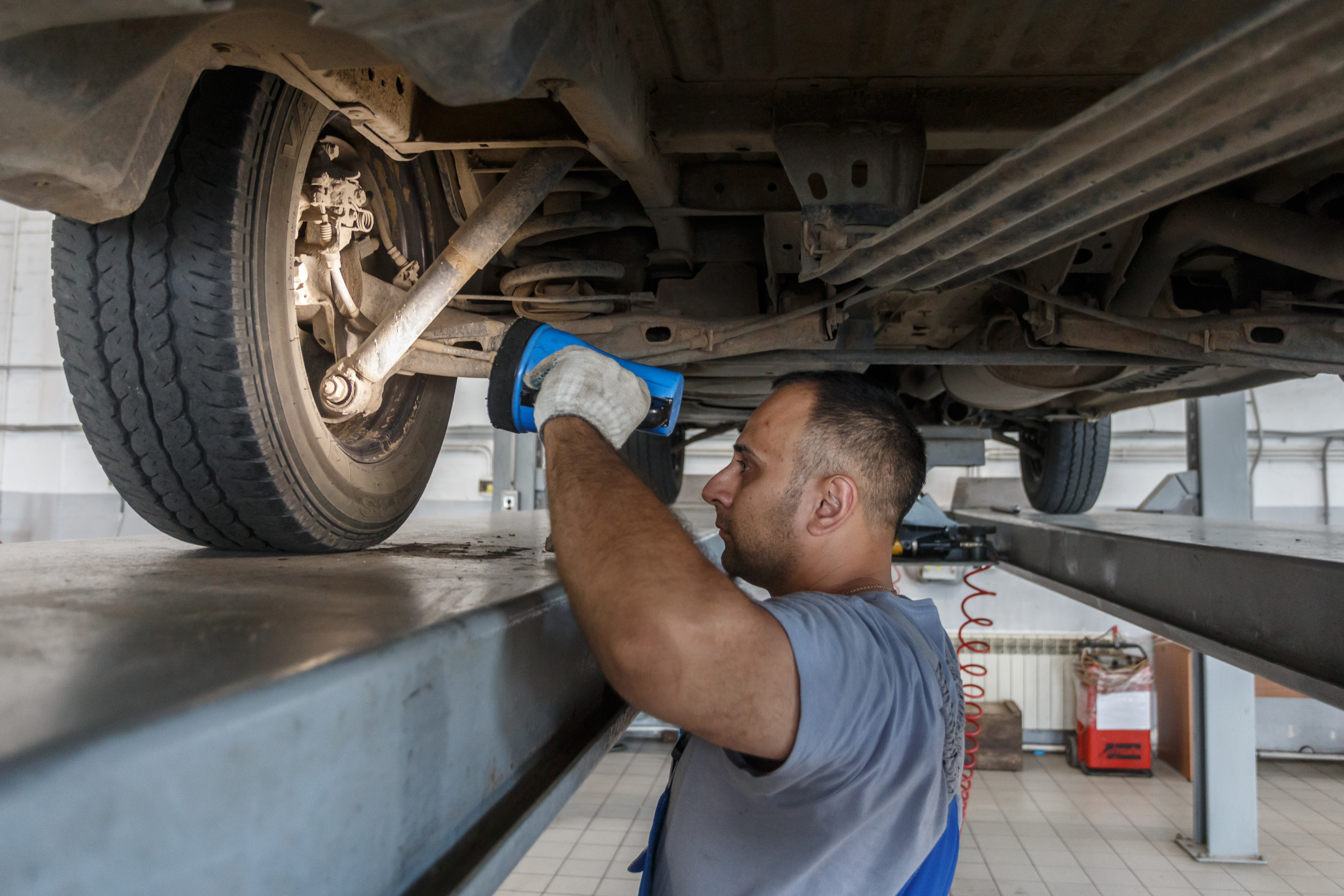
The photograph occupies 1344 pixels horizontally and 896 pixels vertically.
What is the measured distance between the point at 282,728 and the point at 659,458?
145 inches

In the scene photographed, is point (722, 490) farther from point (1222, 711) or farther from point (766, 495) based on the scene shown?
point (1222, 711)

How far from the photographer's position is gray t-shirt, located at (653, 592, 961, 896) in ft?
2.70

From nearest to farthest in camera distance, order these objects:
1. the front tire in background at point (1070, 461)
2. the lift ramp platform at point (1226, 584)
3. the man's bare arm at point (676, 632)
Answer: the man's bare arm at point (676, 632) → the lift ramp platform at point (1226, 584) → the front tire in background at point (1070, 461)

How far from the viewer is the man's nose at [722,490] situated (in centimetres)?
121

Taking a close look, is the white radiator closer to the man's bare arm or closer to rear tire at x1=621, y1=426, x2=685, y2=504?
rear tire at x1=621, y1=426, x2=685, y2=504

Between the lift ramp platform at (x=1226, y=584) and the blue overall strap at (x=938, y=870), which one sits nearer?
the blue overall strap at (x=938, y=870)

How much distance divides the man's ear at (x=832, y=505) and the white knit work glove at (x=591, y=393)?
0.27 metres

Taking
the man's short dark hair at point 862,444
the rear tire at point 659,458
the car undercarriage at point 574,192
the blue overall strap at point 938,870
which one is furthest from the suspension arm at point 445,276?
the rear tire at point 659,458

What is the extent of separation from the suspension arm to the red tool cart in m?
8.47

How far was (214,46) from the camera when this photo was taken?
0.98 metres

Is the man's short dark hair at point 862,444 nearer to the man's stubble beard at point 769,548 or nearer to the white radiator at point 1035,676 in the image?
the man's stubble beard at point 769,548

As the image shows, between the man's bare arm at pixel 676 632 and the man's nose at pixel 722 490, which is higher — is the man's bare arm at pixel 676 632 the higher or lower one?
the lower one

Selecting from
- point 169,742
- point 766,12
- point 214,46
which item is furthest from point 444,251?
→ point 169,742

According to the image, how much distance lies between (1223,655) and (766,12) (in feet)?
4.77
